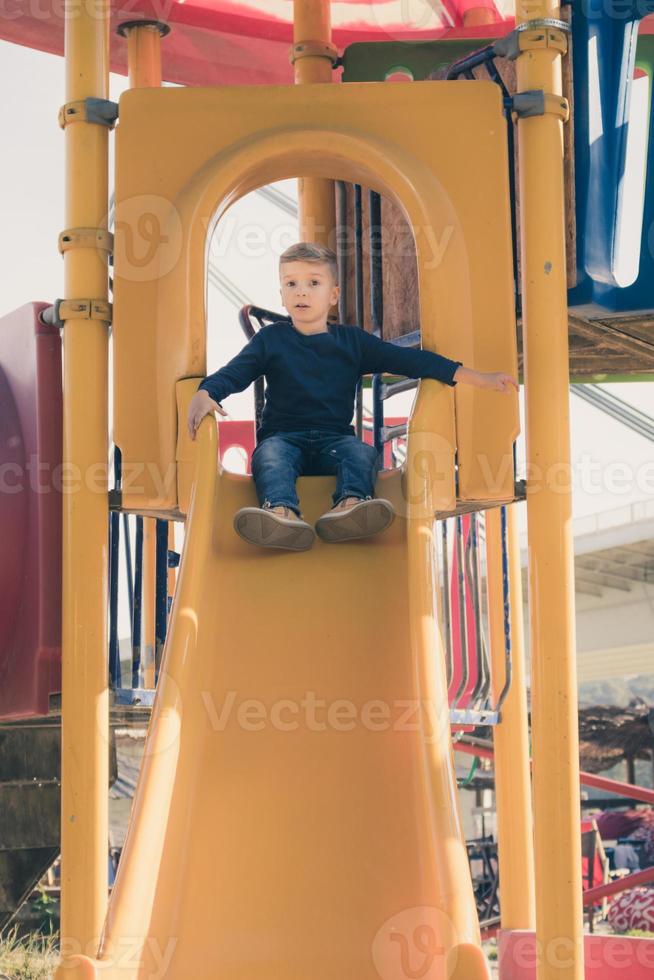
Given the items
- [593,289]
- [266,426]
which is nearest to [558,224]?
[593,289]

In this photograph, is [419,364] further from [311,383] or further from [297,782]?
[297,782]

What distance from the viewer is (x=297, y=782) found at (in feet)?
11.4

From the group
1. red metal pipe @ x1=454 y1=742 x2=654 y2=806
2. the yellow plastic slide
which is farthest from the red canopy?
red metal pipe @ x1=454 y1=742 x2=654 y2=806

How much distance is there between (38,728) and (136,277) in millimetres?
2015

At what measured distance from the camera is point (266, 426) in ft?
15.3

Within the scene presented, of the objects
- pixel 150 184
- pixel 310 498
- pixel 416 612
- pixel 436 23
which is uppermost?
pixel 436 23

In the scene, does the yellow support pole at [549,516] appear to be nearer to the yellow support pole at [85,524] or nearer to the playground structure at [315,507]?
the playground structure at [315,507]

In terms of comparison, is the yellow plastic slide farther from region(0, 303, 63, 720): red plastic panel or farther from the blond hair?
region(0, 303, 63, 720): red plastic panel

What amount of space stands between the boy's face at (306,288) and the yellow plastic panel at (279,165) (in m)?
0.30

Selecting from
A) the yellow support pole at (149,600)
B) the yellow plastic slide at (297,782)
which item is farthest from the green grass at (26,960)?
the yellow plastic slide at (297,782)

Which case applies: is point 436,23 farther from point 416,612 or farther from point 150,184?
point 416,612

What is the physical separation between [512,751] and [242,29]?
15.0 feet

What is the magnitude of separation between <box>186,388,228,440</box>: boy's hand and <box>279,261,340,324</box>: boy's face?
1.82 ft

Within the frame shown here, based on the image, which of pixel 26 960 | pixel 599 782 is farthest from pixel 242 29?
pixel 599 782
